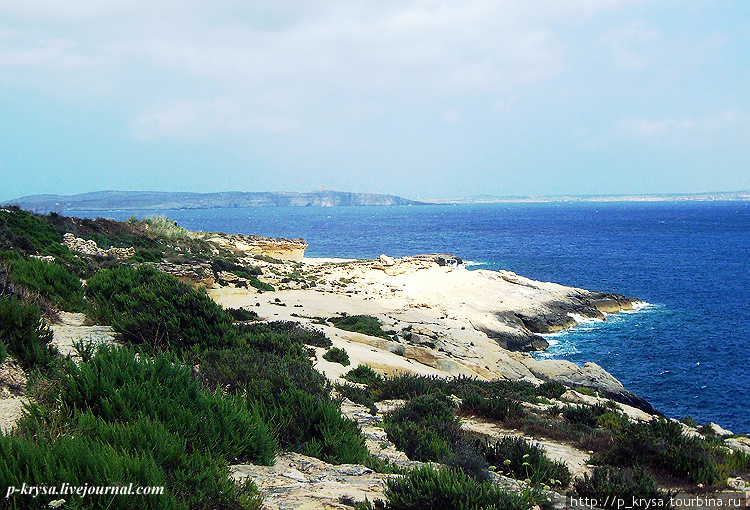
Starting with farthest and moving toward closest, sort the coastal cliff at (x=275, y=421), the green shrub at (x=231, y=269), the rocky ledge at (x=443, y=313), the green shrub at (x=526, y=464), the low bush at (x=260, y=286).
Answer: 1. the green shrub at (x=231, y=269)
2. the low bush at (x=260, y=286)
3. the rocky ledge at (x=443, y=313)
4. the green shrub at (x=526, y=464)
5. the coastal cliff at (x=275, y=421)

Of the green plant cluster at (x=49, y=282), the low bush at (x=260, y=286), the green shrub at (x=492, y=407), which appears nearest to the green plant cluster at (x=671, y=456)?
the green shrub at (x=492, y=407)

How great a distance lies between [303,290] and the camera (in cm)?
3222

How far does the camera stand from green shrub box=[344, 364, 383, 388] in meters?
11.1

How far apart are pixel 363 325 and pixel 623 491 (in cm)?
1588

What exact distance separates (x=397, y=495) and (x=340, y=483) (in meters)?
1.02

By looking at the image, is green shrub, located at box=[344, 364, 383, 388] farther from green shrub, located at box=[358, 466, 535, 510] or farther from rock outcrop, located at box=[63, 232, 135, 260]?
rock outcrop, located at box=[63, 232, 135, 260]

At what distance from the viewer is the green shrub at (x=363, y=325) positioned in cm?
2011

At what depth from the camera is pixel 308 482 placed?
4988mm

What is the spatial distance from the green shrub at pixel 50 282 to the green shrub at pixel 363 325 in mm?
10320

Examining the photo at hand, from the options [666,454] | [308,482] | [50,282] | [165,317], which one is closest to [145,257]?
[50,282]

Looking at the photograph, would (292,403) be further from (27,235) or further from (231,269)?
(231,269)

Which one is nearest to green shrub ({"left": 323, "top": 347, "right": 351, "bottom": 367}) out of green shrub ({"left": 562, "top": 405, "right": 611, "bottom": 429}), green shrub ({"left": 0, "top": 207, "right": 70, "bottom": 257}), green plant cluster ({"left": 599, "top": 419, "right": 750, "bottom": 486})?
green shrub ({"left": 562, "top": 405, "right": 611, "bottom": 429})

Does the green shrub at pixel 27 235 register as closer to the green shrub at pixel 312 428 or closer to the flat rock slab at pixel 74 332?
the flat rock slab at pixel 74 332

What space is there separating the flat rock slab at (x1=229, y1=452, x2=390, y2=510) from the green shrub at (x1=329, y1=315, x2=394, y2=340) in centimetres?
1402
